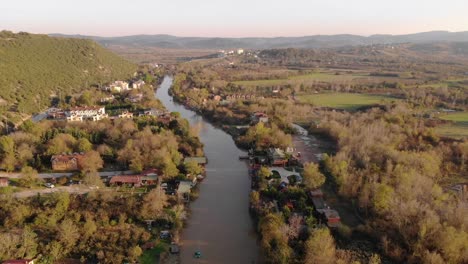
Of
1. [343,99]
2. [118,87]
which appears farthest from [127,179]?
[343,99]

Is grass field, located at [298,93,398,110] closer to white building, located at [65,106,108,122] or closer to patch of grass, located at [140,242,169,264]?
white building, located at [65,106,108,122]

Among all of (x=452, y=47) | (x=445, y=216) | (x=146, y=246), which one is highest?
(x=452, y=47)

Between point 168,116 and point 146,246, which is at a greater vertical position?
point 168,116

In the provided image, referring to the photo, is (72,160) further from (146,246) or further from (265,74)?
(265,74)

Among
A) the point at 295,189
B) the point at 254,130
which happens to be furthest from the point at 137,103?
the point at 295,189

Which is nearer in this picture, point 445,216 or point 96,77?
point 445,216

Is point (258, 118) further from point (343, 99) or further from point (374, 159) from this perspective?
point (343, 99)

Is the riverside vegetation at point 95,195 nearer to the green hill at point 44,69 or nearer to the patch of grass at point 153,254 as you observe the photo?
the patch of grass at point 153,254
